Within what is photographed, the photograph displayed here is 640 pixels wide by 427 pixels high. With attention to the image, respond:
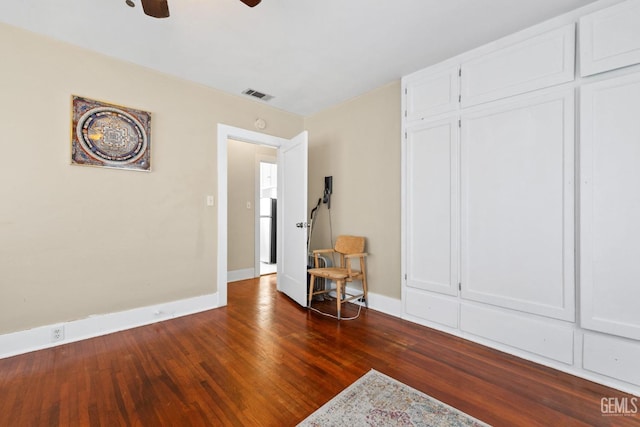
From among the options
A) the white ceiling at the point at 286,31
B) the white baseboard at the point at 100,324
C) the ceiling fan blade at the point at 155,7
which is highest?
the white ceiling at the point at 286,31

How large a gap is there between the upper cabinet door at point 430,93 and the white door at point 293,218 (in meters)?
1.19

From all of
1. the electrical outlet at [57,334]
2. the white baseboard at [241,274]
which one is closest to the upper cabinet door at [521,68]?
the white baseboard at [241,274]

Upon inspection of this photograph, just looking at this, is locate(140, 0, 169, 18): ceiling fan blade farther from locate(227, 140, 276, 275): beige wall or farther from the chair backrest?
locate(227, 140, 276, 275): beige wall

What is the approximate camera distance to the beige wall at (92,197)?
2119 millimetres

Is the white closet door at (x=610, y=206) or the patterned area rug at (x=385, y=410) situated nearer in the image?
the patterned area rug at (x=385, y=410)

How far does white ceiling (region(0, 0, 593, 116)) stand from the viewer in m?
1.88

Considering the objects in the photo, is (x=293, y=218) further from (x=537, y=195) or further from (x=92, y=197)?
(x=537, y=195)

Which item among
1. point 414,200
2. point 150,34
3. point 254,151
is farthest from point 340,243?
point 150,34

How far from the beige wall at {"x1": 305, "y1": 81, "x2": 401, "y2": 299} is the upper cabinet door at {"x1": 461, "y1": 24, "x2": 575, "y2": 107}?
77cm

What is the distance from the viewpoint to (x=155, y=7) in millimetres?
1524

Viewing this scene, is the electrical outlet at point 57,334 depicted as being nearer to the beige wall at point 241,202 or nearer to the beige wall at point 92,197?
the beige wall at point 92,197

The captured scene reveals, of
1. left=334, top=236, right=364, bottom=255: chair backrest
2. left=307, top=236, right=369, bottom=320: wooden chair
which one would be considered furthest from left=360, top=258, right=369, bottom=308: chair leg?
left=334, top=236, right=364, bottom=255: chair backrest

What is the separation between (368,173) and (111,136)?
2.63 metres

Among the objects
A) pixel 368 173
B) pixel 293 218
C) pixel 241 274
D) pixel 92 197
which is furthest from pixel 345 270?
pixel 92 197
